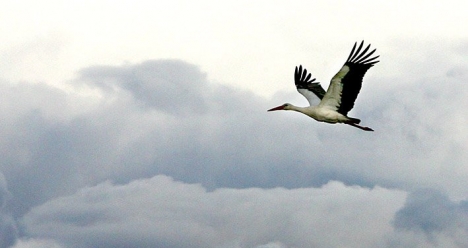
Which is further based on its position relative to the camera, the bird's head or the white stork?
the bird's head

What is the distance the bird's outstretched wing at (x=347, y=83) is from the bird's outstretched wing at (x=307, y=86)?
13.4ft

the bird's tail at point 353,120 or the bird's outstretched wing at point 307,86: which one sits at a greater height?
the bird's outstretched wing at point 307,86

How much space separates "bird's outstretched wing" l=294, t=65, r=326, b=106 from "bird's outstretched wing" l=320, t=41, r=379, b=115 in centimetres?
408

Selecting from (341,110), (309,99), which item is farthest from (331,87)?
(309,99)

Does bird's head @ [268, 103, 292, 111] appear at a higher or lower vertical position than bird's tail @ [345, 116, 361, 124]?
higher

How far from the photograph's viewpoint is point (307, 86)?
56.5m

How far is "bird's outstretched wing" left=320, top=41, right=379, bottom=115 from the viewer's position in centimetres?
4888

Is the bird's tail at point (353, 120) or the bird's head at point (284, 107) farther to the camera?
the bird's head at point (284, 107)

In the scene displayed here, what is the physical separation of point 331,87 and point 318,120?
2762 millimetres

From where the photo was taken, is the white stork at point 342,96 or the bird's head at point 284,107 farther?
the bird's head at point 284,107

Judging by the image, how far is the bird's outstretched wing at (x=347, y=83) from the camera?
48.9 m

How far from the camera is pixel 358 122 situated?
5091cm

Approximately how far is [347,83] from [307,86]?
7006mm

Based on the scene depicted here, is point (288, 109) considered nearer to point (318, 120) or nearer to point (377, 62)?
point (318, 120)
